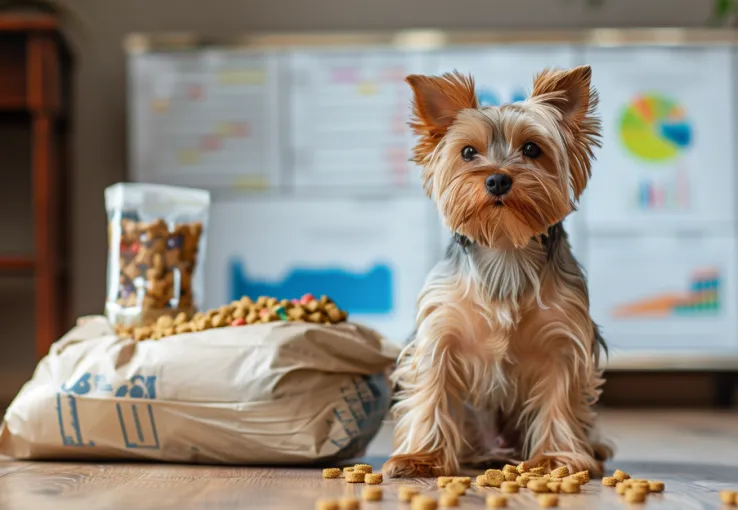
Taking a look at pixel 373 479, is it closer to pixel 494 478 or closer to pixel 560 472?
pixel 494 478

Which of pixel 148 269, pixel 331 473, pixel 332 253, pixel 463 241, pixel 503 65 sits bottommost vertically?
pixel 331 473

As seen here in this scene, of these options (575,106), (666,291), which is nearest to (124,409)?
(575,106)

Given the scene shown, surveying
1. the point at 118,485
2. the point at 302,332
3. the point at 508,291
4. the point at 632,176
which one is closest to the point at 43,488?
the point at 118,485

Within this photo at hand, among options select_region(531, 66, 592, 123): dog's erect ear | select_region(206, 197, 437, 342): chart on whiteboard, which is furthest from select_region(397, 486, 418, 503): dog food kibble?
select_region(206, 197, 437, 342): chart on whiteboard

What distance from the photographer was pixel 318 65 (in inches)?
138

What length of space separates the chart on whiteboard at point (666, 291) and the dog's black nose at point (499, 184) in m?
2.07

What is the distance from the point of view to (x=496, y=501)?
52.6 inches

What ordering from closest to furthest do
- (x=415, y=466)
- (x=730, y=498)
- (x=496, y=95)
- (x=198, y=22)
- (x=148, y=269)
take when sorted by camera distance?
1. (x=730, y=498)
2. (x=415, y=466)
3. (x=148, y=269)
4. (x=496, y=95)
5. (x=198, y=22)

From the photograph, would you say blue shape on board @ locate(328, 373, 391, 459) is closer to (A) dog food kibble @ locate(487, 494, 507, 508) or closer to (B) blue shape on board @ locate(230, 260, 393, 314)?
(A) dog food kibble @ locate(487, 494, 507, 508)

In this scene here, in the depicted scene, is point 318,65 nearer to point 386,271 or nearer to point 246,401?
point 386,271

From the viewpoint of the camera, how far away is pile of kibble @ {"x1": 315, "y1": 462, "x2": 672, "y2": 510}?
133 centimetres

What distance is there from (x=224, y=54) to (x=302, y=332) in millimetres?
1998

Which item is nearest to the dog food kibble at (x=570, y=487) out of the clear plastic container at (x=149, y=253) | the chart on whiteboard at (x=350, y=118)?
the clear plastic container at (x=149, y=253)

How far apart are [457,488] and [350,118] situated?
229 cm
